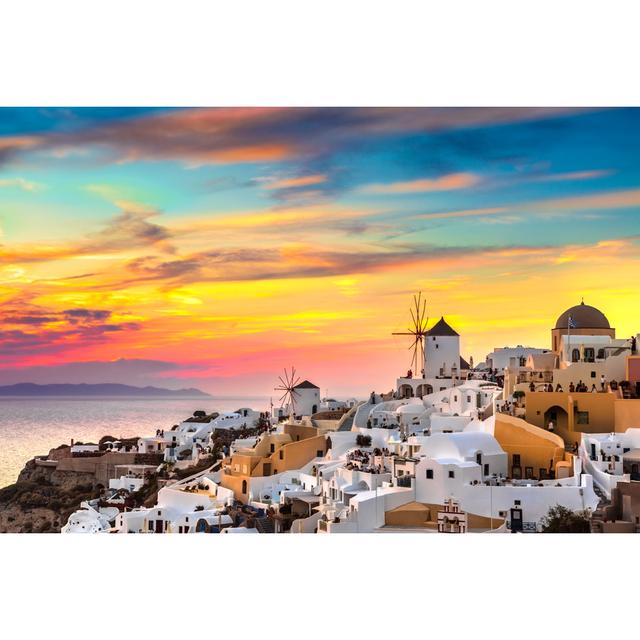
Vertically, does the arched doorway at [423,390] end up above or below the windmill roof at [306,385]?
below

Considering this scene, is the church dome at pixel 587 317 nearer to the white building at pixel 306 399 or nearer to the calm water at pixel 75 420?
the white building at pixel 306 399

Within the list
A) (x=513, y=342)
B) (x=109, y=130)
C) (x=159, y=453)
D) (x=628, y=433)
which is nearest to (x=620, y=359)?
(x=628, y=433)

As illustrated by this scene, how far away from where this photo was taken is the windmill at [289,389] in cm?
1985

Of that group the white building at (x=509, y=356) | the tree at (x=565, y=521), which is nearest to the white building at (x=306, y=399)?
the white building at (x=509, y=356)

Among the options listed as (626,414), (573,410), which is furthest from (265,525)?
(626,414)

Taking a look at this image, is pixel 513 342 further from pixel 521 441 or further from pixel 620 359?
pixel 521 441

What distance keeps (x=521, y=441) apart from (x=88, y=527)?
6.78 meters

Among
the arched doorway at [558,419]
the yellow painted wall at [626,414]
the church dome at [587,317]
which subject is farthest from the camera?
the church dome at [587,317]

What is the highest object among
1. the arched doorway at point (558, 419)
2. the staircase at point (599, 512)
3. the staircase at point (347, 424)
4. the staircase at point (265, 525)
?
the staircase at point (347, 424)

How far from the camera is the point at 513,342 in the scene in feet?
63.6

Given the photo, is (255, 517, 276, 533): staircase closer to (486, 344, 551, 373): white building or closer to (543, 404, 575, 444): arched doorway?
(543, 404, 575, 444): arched doorway

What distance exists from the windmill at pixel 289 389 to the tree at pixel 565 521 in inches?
302

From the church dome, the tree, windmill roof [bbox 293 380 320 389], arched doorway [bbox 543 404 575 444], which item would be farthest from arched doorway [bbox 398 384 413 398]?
the tree
